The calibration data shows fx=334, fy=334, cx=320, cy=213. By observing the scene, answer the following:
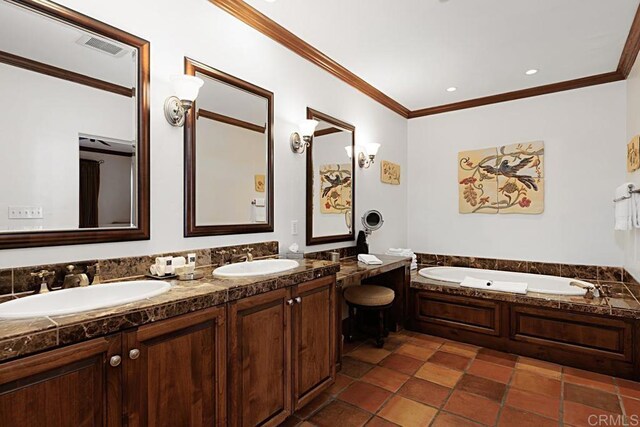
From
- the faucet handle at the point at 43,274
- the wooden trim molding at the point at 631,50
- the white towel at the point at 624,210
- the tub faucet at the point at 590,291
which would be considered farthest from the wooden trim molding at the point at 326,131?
the tub faucet at the point at 590,291

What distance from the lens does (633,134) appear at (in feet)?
10.2

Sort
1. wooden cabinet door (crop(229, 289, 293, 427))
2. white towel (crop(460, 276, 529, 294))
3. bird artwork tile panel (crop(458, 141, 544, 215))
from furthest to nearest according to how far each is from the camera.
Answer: bird artwork tile panel (crop(458, 141, 544, 215)) < white towel (crop(460, 276, 529, 294)) < wooden cabinet door (crop(229, 289, 293, 427))

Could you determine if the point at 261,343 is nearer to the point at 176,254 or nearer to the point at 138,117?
the point at 176,254

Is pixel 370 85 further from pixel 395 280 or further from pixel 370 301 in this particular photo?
pixel 370 301

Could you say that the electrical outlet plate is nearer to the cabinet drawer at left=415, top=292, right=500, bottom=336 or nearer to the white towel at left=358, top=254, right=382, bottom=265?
the white towel at left=358, top=254, right=382, bottom=265

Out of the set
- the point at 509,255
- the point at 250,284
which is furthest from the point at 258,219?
the point at 509,255

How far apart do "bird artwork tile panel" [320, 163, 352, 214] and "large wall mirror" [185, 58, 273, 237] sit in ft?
2.38

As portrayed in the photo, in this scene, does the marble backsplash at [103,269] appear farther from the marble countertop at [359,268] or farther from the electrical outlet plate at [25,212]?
the marble countertop at [359,268]

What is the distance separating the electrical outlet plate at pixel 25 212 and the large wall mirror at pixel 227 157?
71 centimetres

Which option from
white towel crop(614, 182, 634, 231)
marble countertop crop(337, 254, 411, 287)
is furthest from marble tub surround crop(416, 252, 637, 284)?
marble countertop crop(337, 254, 411, 287)

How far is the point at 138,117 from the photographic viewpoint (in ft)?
5.98

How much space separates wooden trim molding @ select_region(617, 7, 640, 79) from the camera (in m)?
2.59

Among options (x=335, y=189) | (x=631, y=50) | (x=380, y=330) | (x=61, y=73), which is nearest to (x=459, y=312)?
(x=380, y=330)

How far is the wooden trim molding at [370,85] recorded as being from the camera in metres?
2.41
